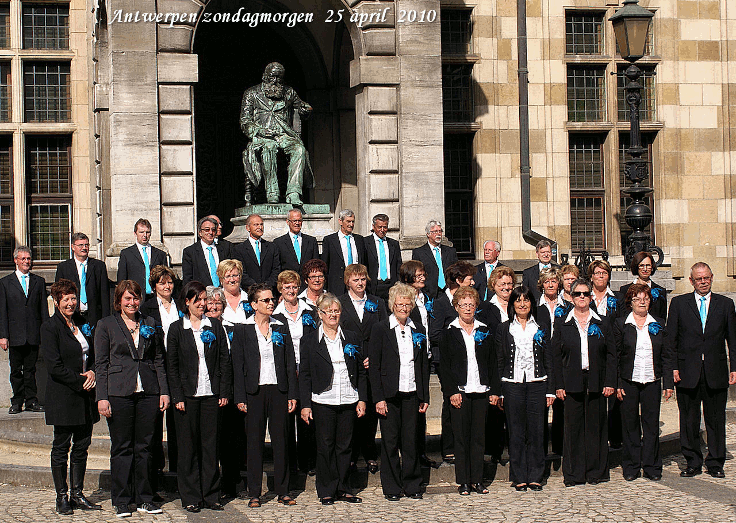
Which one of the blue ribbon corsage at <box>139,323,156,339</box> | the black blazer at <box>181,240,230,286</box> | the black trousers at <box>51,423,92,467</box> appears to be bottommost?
the black trousers at <box>51,423,92,467</box>

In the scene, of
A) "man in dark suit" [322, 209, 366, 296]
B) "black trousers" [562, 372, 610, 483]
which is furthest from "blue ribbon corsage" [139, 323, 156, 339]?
"man in dark suit" [322, 209, 366, 296]

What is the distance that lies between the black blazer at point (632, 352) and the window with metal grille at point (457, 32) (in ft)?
30.6

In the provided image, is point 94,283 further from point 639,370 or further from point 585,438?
point 639,370

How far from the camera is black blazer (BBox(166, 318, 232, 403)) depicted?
29.6ft

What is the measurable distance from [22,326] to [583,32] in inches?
445

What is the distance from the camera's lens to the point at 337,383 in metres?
9.26

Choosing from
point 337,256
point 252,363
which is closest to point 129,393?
point 252,363

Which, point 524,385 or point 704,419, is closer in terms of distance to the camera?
point 524,385

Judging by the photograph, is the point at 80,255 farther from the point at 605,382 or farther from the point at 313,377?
the point at 605,382

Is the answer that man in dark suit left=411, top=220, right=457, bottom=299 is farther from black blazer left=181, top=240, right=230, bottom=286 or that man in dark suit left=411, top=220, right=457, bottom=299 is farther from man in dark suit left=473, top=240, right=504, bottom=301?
A: black blazer left=181, top=240, right=230, bottom=286

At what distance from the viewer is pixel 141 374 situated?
29.0 ft

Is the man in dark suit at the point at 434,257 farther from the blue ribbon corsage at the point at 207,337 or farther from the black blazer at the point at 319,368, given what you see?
the blue ribbon corsage at the point at 207,337

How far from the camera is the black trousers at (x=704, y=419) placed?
10.1 m

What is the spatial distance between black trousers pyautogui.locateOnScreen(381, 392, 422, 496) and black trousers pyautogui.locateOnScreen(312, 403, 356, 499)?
309 millimetres
